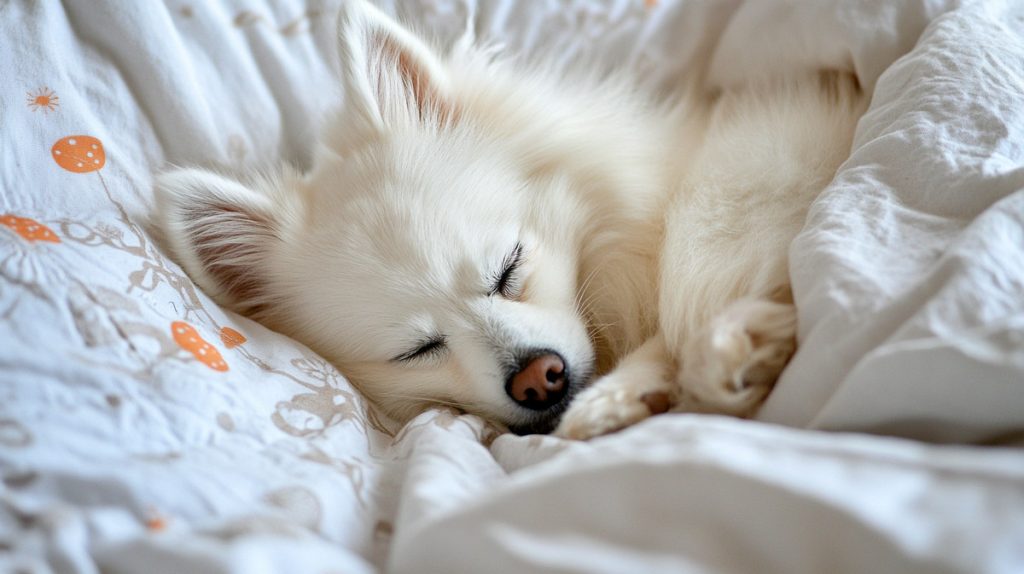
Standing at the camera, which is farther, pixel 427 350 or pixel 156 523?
pixel 427 350

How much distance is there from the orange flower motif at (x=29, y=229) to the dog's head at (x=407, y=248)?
273mm

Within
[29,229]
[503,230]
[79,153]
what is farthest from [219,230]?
[503,230]

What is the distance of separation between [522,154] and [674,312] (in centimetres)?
57

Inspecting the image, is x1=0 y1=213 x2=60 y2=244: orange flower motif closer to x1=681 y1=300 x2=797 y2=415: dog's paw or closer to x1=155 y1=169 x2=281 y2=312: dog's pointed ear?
x1=155 y1=169 x2=281 y2=312: dog's pointed ear

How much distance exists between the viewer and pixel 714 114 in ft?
6.54

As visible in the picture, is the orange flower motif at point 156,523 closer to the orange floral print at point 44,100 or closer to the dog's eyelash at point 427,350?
the dog's eyelash at point 427,350

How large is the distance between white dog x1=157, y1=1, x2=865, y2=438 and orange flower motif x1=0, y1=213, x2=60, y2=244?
0.28 meters

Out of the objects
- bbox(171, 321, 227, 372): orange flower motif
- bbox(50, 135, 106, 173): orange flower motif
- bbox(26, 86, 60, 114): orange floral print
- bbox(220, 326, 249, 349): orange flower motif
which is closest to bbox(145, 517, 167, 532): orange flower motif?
bbox(171, 321, 227, 372): orange flower motif

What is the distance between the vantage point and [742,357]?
114 cm

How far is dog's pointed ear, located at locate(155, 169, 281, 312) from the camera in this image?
62.6 inches

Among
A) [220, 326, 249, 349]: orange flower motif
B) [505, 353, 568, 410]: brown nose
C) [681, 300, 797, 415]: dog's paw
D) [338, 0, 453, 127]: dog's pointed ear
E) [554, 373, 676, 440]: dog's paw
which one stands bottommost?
[505, 353, 568, 410]: brown nose

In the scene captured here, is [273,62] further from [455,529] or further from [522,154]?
[455,529]

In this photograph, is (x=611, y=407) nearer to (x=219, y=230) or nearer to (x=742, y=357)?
(x=742, y=357)

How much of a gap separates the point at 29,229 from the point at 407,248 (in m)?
0.68
